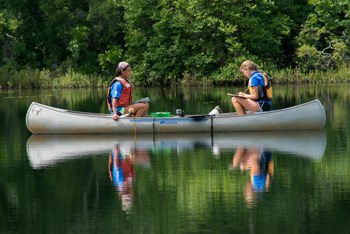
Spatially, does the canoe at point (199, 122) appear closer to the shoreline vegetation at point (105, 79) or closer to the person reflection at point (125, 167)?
the person reflection at point (125, 167)

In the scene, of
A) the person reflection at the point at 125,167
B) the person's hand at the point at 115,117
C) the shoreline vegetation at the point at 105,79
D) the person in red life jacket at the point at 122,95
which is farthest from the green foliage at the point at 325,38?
the person reflection at the point at 125,167

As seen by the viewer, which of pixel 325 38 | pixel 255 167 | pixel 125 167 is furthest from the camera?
pixel 325 38

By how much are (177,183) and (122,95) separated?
6.19 m

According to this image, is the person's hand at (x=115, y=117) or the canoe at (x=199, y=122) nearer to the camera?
the canoe at (x=199, y=122)

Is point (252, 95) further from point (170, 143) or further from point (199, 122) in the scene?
point (170, 143)

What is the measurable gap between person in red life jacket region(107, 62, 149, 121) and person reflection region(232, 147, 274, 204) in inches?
126

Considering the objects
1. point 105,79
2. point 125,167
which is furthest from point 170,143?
point 105,79

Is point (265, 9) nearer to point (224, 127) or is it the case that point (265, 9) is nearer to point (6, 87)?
point (6, 87)

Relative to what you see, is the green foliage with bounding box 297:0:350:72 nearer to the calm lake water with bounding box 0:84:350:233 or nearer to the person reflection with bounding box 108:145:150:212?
the calm lake water with bounding box 0:84:350:233

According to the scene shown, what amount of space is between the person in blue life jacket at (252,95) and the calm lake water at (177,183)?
571 millimetres

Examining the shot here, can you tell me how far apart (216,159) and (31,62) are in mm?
31007

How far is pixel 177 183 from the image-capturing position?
11.9 meters

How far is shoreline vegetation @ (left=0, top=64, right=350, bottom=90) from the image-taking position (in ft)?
130

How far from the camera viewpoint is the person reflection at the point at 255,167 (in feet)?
36.7
